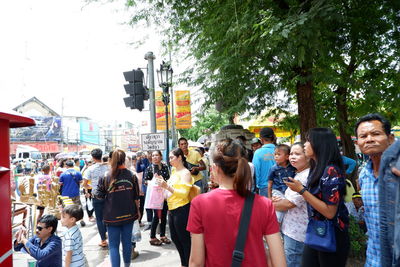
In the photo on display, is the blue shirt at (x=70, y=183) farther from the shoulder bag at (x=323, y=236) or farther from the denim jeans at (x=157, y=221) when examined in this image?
the shoulder bag at (x=323, y=236)

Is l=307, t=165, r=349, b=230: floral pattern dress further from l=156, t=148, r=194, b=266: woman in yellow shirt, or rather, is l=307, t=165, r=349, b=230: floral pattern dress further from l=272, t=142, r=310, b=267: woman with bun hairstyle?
l=156, t=148, r=194, b=266: woman in yellow shirt

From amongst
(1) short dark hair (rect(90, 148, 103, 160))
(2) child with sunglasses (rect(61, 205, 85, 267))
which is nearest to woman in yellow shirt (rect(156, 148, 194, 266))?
(2) child with sunglasses (rect(61, 205, 85, 267))

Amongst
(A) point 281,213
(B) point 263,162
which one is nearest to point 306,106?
(B) point 263,162

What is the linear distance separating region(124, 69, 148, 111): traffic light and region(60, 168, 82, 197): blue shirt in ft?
7.85

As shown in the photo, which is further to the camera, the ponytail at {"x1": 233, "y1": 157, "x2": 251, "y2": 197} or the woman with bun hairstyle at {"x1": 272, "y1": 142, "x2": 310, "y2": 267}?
the woman with bun hairstyle at {"x1": 272, "y1": 142, "x2": 310, "y2": 267}

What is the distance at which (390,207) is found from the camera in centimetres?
174

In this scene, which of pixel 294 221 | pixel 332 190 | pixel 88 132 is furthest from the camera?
pixel 88 132

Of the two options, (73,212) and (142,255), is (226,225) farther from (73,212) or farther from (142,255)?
(142,255)

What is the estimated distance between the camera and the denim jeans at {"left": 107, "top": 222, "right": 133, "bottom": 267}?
447 centimetres

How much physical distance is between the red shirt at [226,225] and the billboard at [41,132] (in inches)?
2392

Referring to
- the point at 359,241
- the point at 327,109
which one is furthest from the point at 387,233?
the point at 327,109

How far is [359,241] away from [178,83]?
3.89 m

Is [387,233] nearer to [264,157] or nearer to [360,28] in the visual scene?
[264,157]

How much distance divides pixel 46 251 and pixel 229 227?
2.61m
